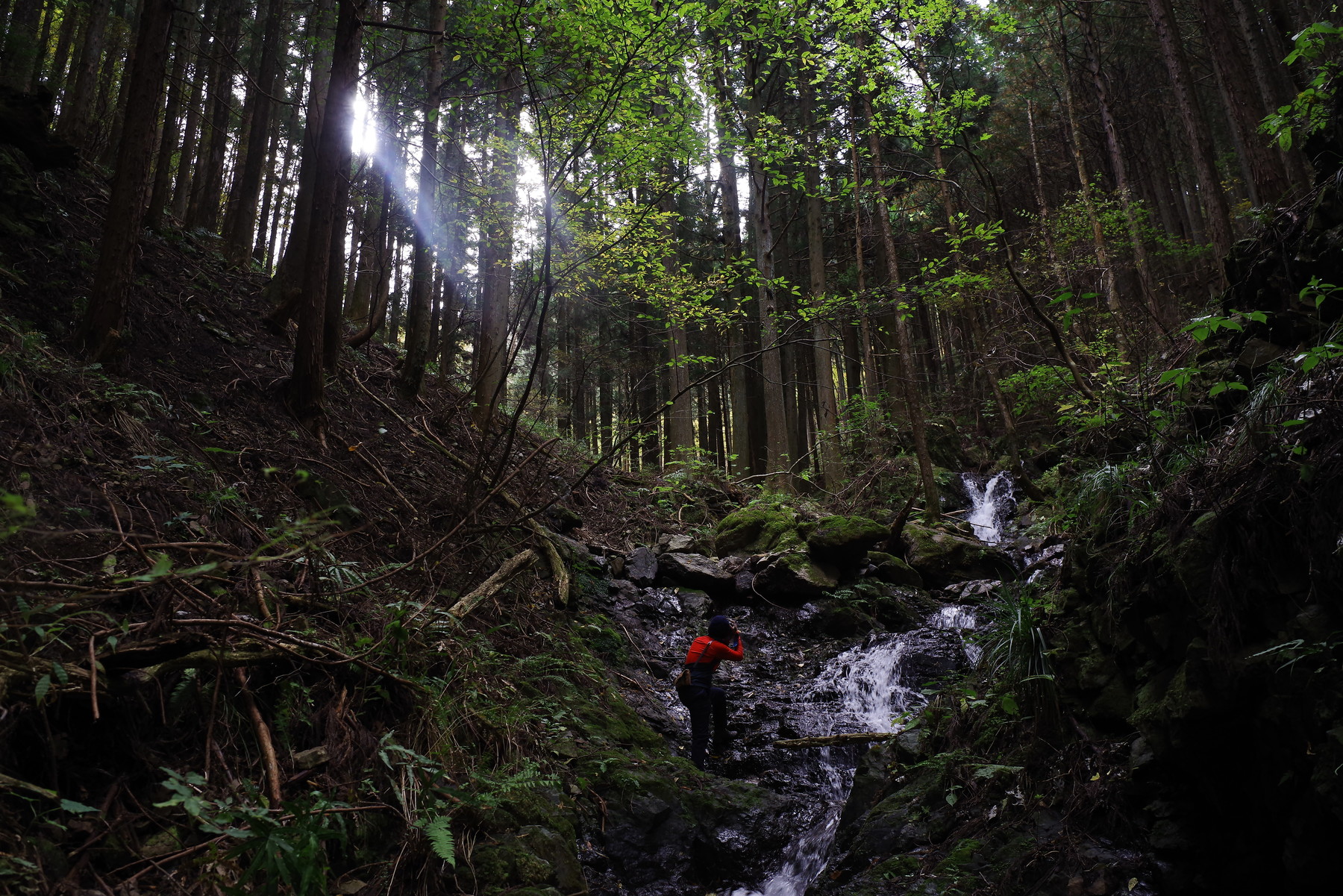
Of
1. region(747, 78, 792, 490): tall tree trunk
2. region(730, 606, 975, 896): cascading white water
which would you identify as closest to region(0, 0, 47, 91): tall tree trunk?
region(747, 78, 792, 490): tall tree trunk

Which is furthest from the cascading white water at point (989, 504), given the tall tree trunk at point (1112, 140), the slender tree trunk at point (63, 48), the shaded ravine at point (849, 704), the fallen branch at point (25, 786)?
the slender tree trunk at point (63, 48)

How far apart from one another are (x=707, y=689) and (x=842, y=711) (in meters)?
2.08

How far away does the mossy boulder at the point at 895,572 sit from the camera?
35.5 feet

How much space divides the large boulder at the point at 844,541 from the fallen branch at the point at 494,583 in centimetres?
524

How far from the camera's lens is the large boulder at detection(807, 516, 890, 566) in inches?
435

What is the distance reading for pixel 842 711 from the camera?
7.65 m

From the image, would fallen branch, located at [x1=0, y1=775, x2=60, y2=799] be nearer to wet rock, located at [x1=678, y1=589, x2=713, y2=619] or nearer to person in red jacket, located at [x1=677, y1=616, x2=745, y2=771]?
person in red jacket, located at [x1=677, y1=616, x2=745, y2=771]

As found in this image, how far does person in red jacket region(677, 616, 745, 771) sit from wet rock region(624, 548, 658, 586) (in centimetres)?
343

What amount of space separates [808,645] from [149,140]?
32.3 ft

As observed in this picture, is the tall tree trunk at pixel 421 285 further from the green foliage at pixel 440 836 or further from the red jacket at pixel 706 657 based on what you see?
the green foliage at pixel 440 836

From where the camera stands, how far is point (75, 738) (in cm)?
283

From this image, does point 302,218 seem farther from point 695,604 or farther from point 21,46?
point 695,604

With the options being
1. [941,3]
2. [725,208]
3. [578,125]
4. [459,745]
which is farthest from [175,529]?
[725,208]

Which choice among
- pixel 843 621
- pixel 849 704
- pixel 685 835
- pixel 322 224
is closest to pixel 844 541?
pixel 843 621
